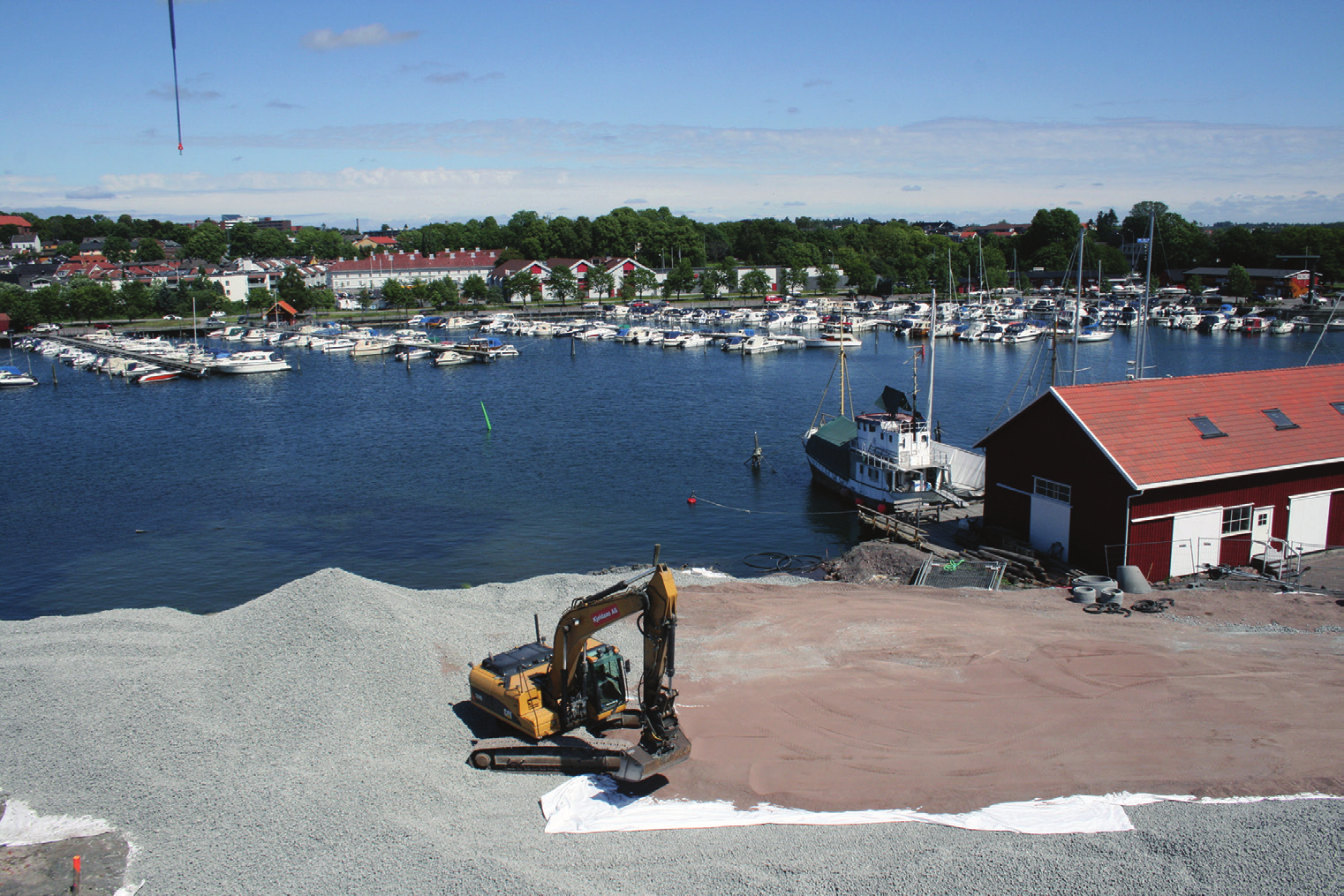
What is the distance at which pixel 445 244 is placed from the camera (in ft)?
578

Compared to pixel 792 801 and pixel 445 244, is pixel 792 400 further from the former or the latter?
pixel 445 244

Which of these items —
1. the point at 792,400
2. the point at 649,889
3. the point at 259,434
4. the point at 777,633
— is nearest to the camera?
the point at 649,889

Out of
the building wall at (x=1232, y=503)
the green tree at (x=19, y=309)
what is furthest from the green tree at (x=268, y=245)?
the building wall at (x=1232, y=503)

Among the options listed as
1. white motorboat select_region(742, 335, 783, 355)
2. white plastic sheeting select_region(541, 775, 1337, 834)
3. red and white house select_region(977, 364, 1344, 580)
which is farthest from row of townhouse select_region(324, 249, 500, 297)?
white plastic sheeting select_region(541, 775, 1337, 834)

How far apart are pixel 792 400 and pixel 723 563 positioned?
35657 mm

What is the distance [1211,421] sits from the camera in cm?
2498

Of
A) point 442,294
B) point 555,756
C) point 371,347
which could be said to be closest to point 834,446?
point 555,756

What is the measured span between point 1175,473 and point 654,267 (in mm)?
145266

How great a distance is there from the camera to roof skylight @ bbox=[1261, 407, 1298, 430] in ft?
83.4

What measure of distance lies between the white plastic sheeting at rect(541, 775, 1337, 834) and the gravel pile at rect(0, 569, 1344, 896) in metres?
0.26

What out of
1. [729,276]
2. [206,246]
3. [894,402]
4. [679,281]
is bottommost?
[894,402]

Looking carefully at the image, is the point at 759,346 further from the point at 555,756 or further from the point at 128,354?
the point at 555,756

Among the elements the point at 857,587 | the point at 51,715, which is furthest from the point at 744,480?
the point at 51,715

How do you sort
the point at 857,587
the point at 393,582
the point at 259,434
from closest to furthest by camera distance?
the point at 857,587
the point at 393,582
the point at 259,434
